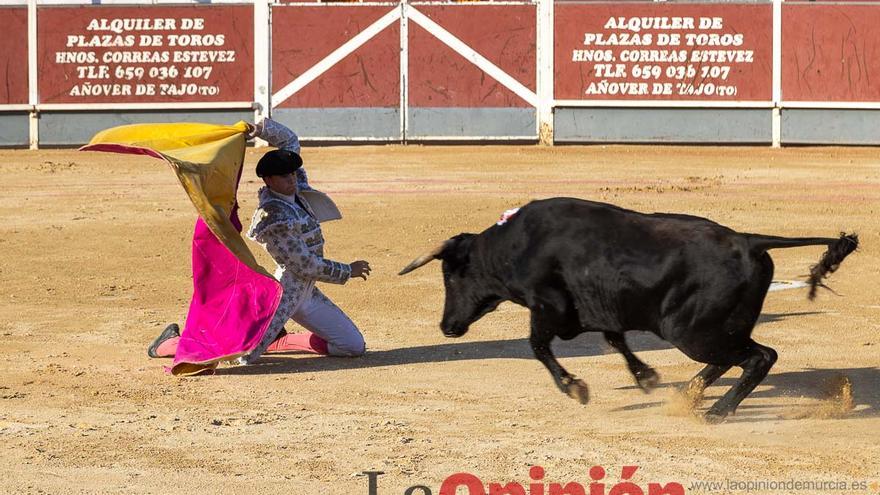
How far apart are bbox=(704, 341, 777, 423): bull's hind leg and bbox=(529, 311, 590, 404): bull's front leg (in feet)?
1.86

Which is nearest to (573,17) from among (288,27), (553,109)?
(553,109)

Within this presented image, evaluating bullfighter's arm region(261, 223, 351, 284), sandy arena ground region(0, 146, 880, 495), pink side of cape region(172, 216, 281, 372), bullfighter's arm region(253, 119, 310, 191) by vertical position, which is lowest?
sandy arena ground region(0, 146, 880, 495)

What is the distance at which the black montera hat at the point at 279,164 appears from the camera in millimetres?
7266

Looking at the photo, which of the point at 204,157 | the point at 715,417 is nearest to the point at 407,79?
the point at 204,157

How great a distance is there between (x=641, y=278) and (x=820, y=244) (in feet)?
2.54

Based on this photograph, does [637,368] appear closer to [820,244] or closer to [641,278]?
[641,278]

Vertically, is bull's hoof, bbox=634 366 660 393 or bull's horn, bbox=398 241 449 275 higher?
bull's horn, bbox=398 241 449 275

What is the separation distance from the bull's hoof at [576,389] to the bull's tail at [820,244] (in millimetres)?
982

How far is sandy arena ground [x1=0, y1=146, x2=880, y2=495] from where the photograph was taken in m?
5.69

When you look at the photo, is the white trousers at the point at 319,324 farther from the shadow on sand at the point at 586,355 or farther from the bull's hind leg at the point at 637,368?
the bull's hind leg at the point at 637,368

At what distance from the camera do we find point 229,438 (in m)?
6.20

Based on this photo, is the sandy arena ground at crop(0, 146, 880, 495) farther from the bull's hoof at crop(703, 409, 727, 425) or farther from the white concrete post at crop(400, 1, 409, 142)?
the white concrete post at crop(400, 1, 409, 142)

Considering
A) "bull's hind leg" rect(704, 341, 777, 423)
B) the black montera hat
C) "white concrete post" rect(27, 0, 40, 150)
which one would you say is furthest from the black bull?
"white concrete post" rect(27, 0, 40, 150)

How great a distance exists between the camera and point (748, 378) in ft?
20.4
